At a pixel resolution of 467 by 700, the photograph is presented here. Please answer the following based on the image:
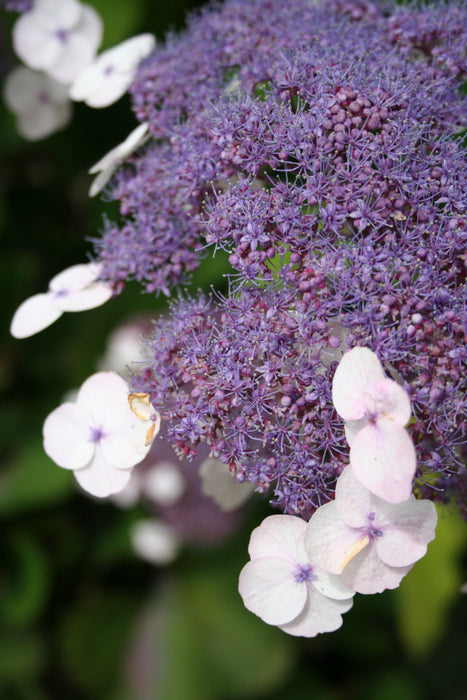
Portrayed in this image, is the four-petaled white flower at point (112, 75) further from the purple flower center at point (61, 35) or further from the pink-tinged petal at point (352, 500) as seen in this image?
the pink-tinged petal at point (352, 500)

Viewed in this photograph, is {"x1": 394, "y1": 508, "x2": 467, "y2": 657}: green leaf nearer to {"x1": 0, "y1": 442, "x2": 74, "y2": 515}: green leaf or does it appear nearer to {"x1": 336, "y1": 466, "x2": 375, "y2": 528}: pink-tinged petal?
{"x1": 0, "y1": 442, "x2": 74, "y2": 515}: green leaf

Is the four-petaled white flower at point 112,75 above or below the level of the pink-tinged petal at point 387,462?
above

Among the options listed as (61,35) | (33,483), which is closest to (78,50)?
(61,35)

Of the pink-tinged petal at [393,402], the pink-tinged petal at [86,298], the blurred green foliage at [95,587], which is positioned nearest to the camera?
the pink-tinged petal at [393,402]

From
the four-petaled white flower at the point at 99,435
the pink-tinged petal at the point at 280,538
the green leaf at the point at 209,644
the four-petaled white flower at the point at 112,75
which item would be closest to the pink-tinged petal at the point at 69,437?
the four-petaled white flower at the point at 99,435

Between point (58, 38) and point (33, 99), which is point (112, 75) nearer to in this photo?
point (58, 38)

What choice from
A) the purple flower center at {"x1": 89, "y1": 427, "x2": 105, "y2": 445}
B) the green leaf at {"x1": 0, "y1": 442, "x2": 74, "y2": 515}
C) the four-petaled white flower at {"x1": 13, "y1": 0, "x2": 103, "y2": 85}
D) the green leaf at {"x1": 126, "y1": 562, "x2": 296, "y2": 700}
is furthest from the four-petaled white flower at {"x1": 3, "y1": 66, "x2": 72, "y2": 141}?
the green leaf at {"x1": 126, "y1": 562, "x2": 296, "y2": 700}

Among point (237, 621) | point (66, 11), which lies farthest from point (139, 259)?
point (237, 621)
